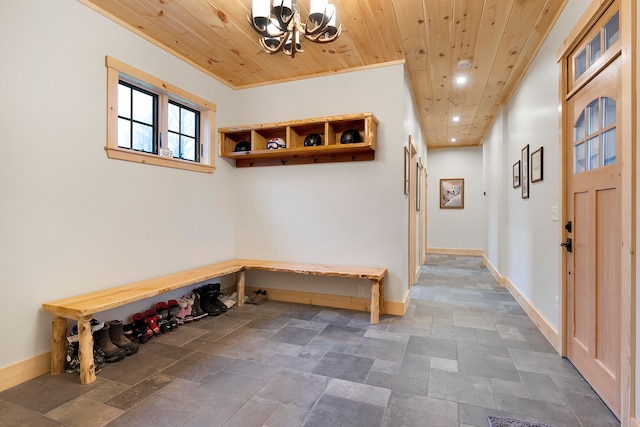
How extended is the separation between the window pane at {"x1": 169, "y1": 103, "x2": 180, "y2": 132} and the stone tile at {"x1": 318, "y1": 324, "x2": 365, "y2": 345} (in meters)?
2.68

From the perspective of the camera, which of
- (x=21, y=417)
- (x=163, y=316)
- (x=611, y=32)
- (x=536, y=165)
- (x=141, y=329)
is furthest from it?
(x=536, y=165)

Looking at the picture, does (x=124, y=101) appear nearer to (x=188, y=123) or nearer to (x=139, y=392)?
(x=188, y=123)

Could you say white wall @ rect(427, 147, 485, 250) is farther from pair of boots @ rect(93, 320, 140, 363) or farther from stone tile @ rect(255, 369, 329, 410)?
pair of boots @ rect(93, 320, 140, 363)

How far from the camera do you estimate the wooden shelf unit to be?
3334 mm

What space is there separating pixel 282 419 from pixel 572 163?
105 inches

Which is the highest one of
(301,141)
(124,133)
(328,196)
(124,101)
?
(124,101)

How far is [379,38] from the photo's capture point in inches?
115

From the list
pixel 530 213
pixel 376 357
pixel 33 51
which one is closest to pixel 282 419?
pixel 376 357

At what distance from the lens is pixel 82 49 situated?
Result: 2.43 meters

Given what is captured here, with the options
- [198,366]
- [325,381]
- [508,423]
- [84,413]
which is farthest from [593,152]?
[84,413]

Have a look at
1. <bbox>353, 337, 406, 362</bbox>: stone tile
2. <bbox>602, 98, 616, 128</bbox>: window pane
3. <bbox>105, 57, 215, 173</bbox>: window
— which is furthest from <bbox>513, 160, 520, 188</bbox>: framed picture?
<bbox>105, 57, 215, 173</bbox>: window

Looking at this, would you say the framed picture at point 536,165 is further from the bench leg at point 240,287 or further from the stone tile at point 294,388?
the bench leg at point 240,287

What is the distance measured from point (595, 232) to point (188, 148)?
150 inches

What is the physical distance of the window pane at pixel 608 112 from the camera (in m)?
1.78
